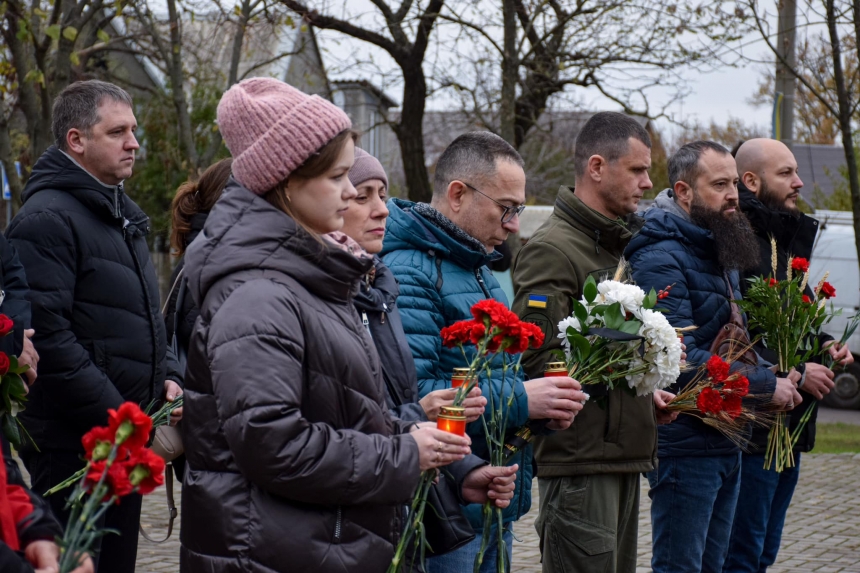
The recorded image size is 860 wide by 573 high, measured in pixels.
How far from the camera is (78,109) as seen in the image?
4430mm

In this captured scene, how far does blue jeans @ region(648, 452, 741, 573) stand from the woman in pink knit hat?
2291 millimetres

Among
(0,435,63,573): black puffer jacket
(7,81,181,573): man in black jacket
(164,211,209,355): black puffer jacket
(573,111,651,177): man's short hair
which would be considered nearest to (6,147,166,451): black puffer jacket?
(7,81,181,573): man in black jacket

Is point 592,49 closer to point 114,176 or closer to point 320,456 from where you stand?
point 114,176

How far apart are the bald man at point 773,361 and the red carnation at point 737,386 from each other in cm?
73

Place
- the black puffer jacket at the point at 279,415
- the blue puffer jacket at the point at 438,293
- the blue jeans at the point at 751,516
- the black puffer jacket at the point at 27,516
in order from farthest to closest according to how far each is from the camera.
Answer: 1. the blue jeans at the point at 751,516
2. the blue puffer jacket at the point at 438,293
3. the black puffer jacket at the point at 279,415
4. the black puffer jacket at the point at 27,516

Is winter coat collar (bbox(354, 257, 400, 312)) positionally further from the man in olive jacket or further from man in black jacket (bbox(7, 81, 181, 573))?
man in black jacket (bbox(7, 81, 181, 573))

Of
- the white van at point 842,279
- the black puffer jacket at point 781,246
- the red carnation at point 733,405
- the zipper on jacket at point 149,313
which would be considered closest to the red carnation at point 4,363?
the zipper on jacket at point 149,313

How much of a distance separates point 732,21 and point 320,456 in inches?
414

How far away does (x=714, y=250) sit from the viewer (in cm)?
505

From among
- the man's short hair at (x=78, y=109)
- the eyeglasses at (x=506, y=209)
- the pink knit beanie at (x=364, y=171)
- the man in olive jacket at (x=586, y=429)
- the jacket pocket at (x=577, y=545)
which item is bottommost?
the jacket pocket at (x=577, y=545)

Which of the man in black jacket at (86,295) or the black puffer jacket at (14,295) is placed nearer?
the black puffer jacket at (14,295)

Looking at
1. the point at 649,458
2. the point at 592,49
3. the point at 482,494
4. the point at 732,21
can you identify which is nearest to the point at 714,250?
the point at 649,458

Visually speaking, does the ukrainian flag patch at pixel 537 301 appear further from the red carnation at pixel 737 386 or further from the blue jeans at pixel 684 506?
the blue jeans at pixel 684 506

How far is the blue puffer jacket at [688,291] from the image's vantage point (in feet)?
15.6
